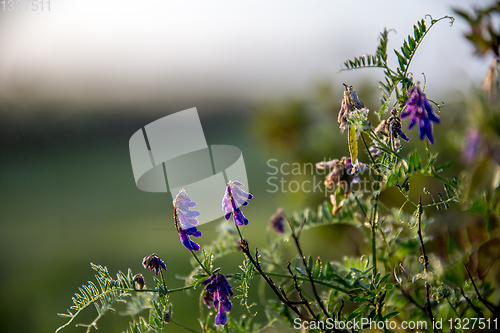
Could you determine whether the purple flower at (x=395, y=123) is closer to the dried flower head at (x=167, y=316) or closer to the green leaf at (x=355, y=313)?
the green leaf at (x=355, y=313)

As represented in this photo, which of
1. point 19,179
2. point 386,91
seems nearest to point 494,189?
point 386,91

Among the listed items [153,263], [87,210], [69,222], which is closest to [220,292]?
[153,263]

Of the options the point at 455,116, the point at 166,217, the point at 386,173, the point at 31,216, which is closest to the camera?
the point at 455,116

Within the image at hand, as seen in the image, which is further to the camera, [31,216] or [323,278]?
[31,216]

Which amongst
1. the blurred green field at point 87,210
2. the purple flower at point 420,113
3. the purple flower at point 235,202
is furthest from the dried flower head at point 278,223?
the blurred green field at point 87,210

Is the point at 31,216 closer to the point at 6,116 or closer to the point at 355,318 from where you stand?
the point at 6,116

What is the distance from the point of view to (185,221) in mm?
570

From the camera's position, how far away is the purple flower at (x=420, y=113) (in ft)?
1.66

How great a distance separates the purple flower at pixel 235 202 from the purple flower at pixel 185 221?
0.17ft

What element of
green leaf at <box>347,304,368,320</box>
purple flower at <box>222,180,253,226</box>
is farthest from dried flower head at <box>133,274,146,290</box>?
green leaf at <box>347,304,368,320</box>

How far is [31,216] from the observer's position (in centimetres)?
174

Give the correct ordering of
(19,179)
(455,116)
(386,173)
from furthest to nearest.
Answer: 1. (19,179)
2. (386,173)
3. (455,116)

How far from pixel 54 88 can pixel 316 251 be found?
1816 millimetres

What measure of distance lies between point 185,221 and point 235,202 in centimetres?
9
